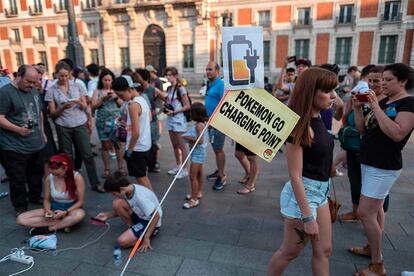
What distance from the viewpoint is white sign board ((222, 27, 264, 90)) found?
215cm

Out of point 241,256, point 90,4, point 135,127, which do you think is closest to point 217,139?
point 135,127

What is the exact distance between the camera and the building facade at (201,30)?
2302cm

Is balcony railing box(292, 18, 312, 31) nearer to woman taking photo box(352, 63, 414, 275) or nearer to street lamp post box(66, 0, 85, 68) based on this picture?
street lamp post box(66, 0, 85, 68)

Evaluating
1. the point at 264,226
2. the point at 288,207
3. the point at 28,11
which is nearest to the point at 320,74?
the point at 288,207

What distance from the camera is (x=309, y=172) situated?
1923 mm

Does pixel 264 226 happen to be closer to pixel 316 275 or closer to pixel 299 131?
pixel 316 275

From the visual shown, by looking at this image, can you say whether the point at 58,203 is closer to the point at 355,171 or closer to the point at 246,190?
the point at 246,190

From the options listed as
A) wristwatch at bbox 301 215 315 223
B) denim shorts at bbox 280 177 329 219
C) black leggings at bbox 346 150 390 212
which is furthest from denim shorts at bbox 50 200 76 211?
black leggings at bbox 346 150 390 212

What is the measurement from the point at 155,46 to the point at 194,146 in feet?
89.9

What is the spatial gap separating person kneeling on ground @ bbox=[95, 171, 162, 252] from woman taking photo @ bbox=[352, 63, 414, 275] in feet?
6.46

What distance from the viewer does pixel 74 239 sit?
10.6 feet

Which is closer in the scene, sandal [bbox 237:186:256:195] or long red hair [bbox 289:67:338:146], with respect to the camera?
long red hair [bbox 289:67:338:146]

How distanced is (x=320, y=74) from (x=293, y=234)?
1062mm

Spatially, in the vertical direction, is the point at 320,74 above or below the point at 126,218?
above
